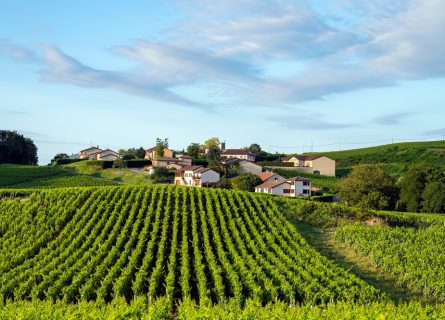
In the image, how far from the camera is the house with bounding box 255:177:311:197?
242ft

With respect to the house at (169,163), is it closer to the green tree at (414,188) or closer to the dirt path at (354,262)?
the green tree at (414,188)

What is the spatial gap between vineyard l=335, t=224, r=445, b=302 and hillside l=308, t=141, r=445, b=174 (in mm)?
69917

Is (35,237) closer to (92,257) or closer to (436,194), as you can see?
(92,257)

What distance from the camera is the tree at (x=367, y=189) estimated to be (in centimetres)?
5904

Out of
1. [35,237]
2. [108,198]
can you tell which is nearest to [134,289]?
[35,237]

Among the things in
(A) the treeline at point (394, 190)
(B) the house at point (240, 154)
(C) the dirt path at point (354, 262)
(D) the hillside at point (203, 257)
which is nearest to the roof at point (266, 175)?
(A) the treeline at point (394, 190)

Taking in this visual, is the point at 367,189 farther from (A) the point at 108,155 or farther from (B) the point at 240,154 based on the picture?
(A) the point at 108,155

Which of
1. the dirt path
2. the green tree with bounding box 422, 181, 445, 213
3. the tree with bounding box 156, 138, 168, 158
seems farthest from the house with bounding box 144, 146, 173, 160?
the dirt path

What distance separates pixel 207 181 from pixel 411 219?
40.0 m

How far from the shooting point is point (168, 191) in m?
42.8

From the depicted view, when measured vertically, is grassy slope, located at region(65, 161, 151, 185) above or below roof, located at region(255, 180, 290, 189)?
above

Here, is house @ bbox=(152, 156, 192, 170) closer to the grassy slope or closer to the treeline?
the grassy slope

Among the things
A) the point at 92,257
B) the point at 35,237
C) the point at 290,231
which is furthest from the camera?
the point at 290,231

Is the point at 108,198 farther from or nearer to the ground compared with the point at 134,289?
farther from the ground
